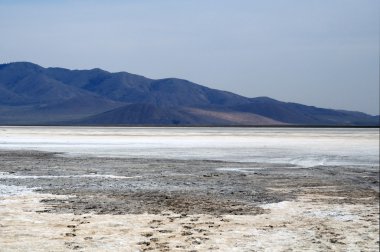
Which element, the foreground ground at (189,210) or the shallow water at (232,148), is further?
the shallow water at (232,148)

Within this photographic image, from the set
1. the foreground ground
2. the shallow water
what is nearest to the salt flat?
the foreground ground

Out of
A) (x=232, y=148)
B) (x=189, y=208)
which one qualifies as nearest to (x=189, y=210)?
(x=189, y=208)

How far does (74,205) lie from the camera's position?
47.0 ft

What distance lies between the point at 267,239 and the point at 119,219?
325cm

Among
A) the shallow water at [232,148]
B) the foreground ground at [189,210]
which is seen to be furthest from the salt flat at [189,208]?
the shallow water at [232,148]

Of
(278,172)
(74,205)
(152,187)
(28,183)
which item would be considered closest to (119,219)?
(74,205)

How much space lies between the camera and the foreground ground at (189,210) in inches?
408

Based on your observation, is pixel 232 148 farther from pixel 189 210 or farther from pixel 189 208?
pixel 189 210

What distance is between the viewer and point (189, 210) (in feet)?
45.2

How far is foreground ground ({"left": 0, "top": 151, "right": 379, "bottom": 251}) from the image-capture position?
10.4 meters

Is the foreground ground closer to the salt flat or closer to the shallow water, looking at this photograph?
the salt flat

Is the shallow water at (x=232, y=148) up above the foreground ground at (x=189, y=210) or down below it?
above

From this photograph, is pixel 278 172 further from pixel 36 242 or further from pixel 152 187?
pixel 36 242

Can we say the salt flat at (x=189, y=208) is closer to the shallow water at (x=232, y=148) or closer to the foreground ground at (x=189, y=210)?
the foreground ground at (x=189, y=210)
